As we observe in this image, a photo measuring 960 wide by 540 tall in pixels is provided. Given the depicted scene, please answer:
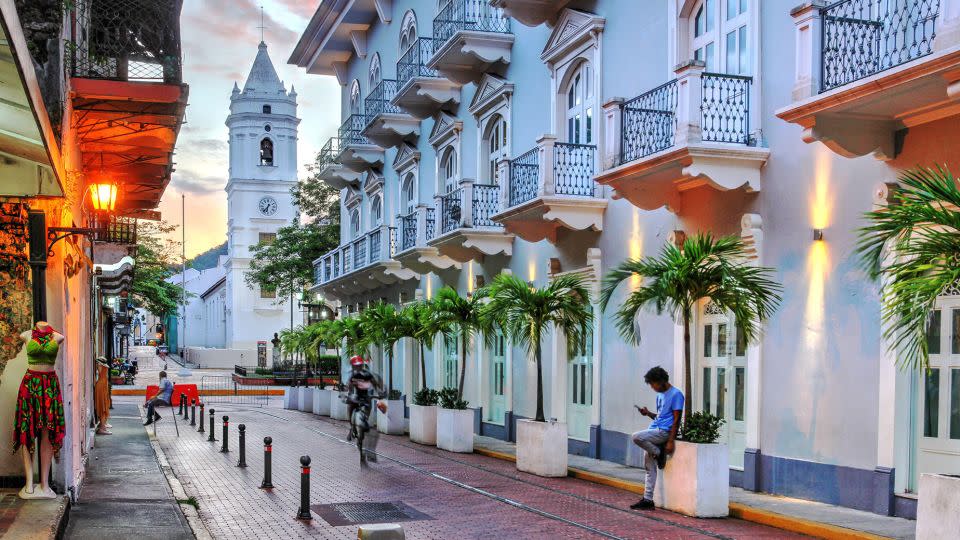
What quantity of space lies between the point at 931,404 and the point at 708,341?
15.5ft

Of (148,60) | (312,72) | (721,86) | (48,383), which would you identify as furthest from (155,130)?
(312,72)

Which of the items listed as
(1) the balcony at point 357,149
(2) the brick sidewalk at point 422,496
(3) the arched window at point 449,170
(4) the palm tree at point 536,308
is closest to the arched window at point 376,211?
(1) the balcony at point 357,149

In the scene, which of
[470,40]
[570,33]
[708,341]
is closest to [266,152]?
[470,40]

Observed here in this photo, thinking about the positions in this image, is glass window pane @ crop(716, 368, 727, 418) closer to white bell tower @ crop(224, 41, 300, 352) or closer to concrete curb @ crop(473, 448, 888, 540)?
concrete curb @ crop(473, 448, 888, 540)

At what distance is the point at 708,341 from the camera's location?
54.1 feet

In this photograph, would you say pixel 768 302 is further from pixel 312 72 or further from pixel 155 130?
pixel 312 72

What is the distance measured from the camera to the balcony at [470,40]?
78.6 feet

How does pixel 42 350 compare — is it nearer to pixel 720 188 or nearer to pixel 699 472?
pixel 699 472

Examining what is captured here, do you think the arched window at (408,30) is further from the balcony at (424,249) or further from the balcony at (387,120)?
the balcony at (424,249)

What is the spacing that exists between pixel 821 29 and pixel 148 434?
1870 cm

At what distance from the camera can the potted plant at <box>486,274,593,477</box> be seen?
56.1 ft

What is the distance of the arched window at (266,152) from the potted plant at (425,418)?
6352 cm

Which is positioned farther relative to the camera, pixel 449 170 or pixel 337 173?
pixel 337 173

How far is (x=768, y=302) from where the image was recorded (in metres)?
14.0
